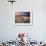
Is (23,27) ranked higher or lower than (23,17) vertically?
lower

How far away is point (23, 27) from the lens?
14.9ft

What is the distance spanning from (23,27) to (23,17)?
1.17ft

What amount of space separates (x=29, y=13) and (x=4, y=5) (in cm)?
93

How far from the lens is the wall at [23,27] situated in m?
4.53

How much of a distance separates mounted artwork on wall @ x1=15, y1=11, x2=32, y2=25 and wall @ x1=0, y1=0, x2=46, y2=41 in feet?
0.47

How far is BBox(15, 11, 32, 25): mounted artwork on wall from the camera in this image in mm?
4527

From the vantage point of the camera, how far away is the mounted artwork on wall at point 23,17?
4527 millimetres

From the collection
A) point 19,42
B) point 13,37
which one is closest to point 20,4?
point 13,37

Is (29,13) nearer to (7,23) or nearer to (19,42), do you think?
(7,23)

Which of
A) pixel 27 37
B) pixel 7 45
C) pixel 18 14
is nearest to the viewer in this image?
pixel 7 45

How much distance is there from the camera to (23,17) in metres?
4.56

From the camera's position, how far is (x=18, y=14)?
4.52m

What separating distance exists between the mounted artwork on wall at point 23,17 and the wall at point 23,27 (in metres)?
0.14

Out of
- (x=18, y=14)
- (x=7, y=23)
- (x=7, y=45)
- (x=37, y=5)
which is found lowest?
(x=7, y=45)
